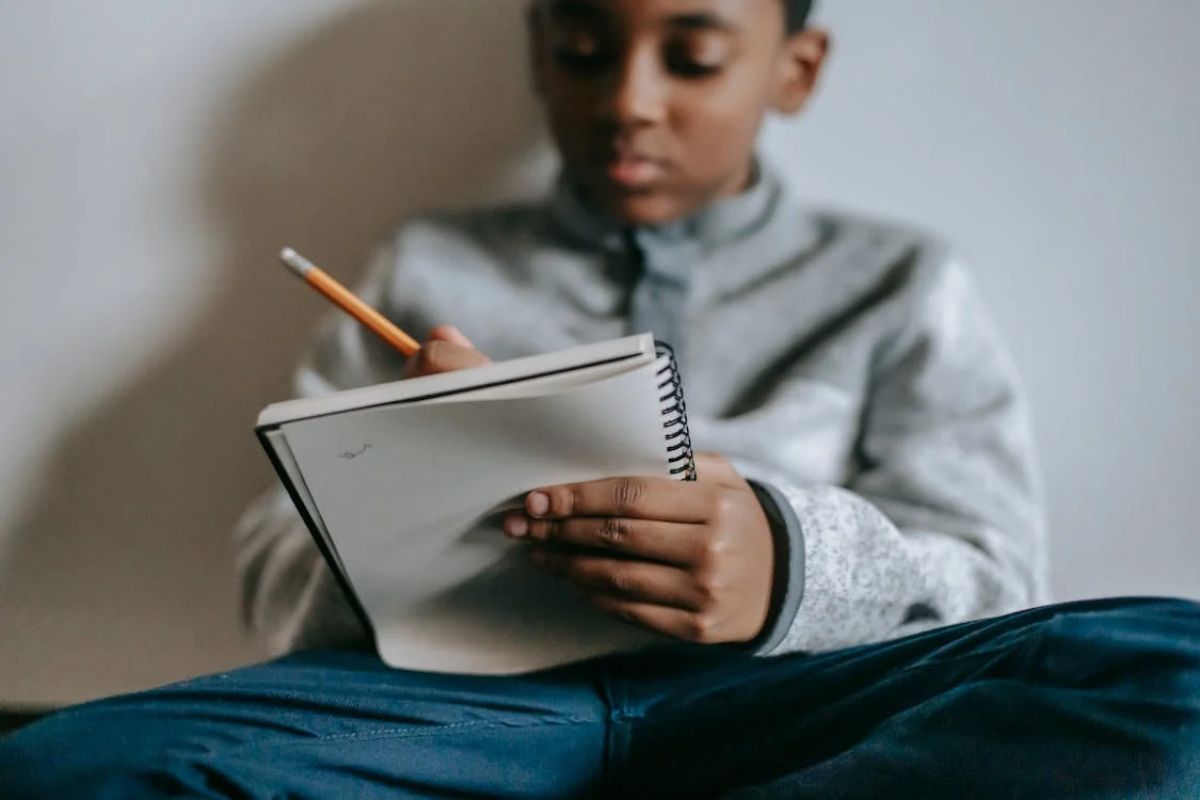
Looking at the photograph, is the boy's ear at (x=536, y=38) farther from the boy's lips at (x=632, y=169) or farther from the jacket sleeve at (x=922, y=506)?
the jacket sleeve at (x=922, y=506)

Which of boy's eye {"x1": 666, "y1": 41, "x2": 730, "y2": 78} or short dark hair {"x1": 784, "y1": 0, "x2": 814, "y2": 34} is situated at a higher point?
short dark hair {"x1": 784, "y1": 0, "x2": 814, "y2": 34}

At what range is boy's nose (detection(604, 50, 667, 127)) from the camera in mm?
631

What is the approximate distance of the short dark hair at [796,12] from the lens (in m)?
0.68

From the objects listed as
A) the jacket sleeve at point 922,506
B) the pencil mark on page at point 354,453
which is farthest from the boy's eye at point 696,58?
the pencil mark on page at point 354,453

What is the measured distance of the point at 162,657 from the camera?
2.87 feet

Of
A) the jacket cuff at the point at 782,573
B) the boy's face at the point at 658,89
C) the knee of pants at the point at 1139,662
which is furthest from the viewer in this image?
the boy's face at the point at 658,89

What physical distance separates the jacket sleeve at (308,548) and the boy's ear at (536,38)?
16 cm

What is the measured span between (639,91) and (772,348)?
0.20 metres

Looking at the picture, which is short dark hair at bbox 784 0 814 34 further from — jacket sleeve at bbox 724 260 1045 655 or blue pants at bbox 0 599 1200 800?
blue pants at bbox 0 599 1200 800

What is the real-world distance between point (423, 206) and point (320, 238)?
0.09 meters

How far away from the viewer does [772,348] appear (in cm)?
71

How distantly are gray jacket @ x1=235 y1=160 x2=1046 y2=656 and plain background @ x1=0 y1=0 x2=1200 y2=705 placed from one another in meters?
0.10

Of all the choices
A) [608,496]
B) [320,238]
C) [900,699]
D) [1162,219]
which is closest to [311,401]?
[608,496]

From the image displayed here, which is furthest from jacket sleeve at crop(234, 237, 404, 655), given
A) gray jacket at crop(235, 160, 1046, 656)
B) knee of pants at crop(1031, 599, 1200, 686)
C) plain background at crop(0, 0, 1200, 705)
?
knee of pants at crop(1031, 599, 1200, 686)
